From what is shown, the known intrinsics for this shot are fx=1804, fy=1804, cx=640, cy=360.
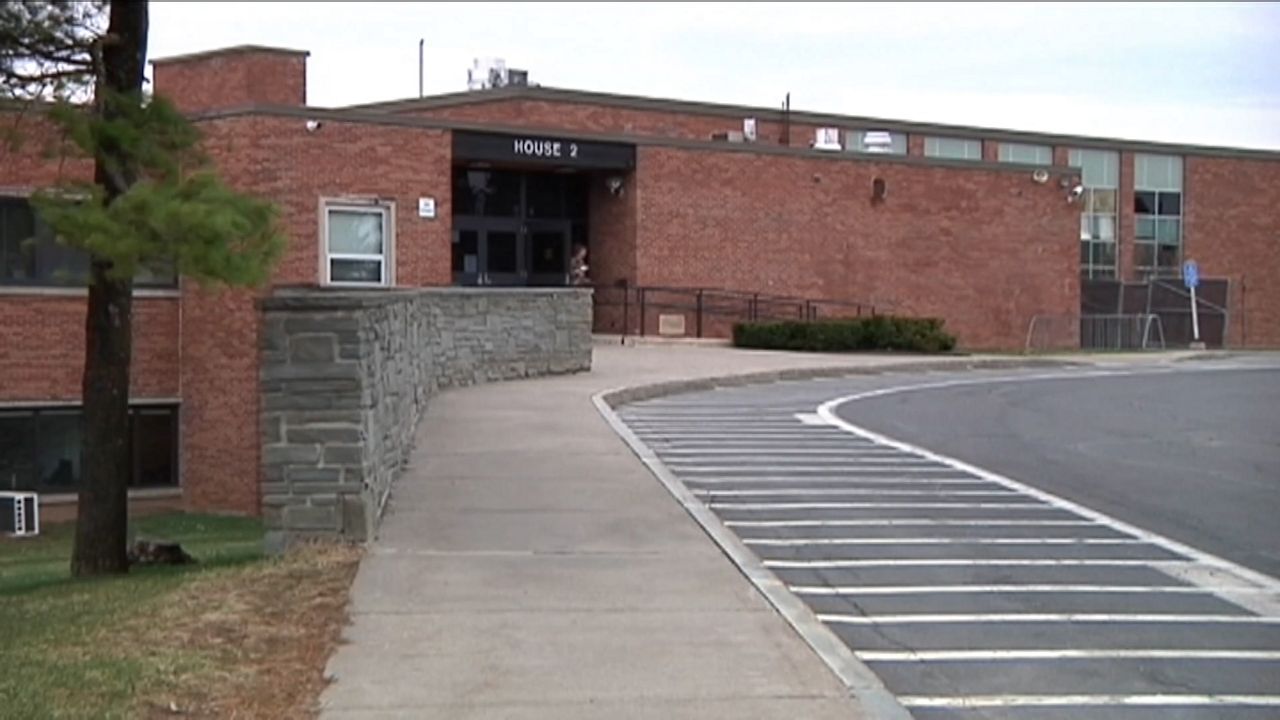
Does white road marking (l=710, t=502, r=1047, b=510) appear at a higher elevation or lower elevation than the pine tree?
lower

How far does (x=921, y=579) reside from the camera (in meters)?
11.5

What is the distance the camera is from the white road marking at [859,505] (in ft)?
47.4

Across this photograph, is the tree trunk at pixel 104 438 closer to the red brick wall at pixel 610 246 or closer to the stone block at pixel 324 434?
the stone block at pixel 324 434

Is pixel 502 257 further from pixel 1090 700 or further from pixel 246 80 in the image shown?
pixel 1090 700

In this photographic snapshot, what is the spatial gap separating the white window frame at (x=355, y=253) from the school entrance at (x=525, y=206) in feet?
Answer: 10.5

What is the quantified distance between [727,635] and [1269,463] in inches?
431

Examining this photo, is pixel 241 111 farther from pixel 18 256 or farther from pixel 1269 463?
pixel 1269 463

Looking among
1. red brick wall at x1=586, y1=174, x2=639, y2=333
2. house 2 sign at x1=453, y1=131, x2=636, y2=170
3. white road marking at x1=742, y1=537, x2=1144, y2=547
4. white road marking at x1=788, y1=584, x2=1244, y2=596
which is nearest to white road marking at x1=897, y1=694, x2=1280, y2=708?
white road marking at x1=788, y1=584, x2=1244, y2=596

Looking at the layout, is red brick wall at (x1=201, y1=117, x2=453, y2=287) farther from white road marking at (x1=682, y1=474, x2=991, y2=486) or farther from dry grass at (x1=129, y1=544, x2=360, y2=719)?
dry grass at (x1=129, y1=544, x2=360, y2=719)

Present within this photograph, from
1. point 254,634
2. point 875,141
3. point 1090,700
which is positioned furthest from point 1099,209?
point 254,634

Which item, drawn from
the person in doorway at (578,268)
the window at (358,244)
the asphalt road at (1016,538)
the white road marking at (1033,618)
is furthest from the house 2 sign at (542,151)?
the white road marking at (1033,618)

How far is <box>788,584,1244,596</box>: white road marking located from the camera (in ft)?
36.3

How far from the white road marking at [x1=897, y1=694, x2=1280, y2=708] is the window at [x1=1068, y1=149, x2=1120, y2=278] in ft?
165

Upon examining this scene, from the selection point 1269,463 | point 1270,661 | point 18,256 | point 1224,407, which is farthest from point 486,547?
point 18,256
